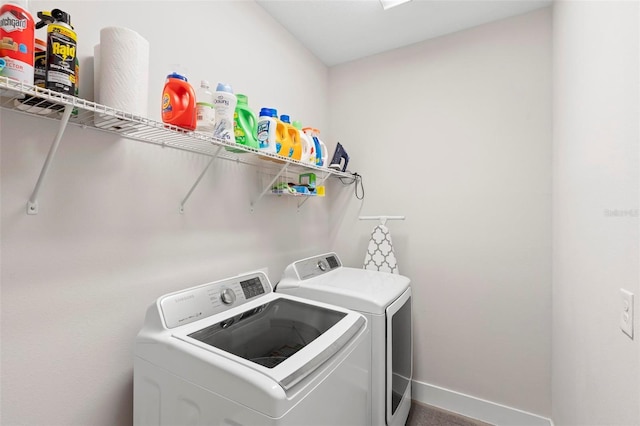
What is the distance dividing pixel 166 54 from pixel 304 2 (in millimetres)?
1105

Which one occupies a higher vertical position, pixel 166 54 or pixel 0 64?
pixel 166 54

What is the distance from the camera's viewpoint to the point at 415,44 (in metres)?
2.46

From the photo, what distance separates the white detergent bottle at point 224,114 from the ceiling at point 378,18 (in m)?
1.14

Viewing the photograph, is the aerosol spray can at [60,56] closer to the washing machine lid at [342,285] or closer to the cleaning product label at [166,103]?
the cleaning product label at [166,103]

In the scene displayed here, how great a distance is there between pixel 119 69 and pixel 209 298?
3.20 feet

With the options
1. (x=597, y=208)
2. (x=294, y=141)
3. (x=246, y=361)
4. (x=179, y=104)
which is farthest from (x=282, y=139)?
(x=597, y=208)

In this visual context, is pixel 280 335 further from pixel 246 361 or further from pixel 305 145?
pixel 305 145

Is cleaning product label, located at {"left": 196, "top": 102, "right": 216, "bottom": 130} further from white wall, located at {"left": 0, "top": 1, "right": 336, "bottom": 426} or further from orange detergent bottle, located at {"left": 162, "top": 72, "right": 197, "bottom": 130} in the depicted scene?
white wall, located at {"left": 0, "top": 1, "right": 336, "bottom": 426}

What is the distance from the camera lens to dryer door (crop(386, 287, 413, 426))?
160 cm

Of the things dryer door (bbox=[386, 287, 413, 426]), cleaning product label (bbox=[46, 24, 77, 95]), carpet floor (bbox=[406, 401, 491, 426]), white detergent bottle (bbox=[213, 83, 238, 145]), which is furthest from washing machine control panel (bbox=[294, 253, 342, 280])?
cleaning product label (bbox=[46, 24, 77, 95])

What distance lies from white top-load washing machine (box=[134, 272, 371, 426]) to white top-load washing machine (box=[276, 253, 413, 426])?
143 millimetres

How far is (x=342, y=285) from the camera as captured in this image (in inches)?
70.2

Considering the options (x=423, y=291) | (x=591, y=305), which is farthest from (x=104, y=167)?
(x=423, y=291)

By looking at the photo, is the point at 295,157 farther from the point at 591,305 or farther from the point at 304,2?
the point at 591,305
